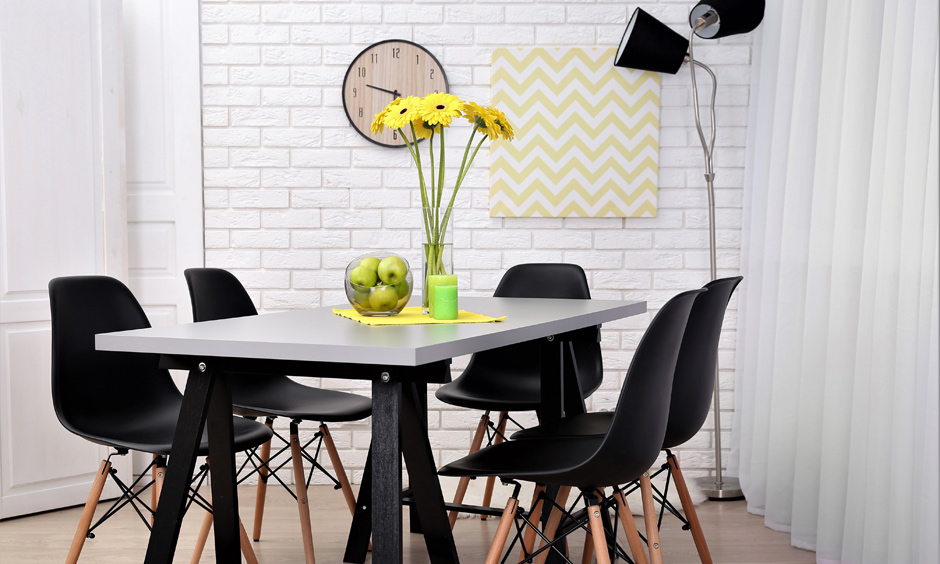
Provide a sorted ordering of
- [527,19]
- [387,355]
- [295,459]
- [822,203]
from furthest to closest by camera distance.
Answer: [527,19]
[822,203]
[295,459]
[387,355]

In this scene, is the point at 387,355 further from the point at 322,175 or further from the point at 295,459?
the point at 322,175

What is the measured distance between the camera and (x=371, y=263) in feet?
6.37

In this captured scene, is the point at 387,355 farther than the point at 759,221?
No

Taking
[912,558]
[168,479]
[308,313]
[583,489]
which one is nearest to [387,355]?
[583,489]

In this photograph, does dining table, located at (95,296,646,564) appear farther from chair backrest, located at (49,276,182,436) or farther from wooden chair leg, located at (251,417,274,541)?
wooden chair leg, located at (251,417,274,541)

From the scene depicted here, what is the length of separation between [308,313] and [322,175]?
1439 millimetres

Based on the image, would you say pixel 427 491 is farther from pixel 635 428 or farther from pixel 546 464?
pixel 635 428

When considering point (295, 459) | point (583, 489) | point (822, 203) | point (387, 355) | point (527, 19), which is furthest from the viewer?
point (527, 19)

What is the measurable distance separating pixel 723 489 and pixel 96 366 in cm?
237

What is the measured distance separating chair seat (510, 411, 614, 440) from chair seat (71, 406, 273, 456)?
67cm

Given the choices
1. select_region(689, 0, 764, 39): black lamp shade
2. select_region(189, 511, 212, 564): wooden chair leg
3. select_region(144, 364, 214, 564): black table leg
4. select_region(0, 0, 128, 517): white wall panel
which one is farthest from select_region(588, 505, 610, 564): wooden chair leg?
select_region(0, 0, 128, 517): white wall panel

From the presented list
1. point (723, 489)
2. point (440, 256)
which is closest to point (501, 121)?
point (440, 256)

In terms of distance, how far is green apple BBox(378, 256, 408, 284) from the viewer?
191 cm

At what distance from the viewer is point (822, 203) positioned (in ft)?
8.86
